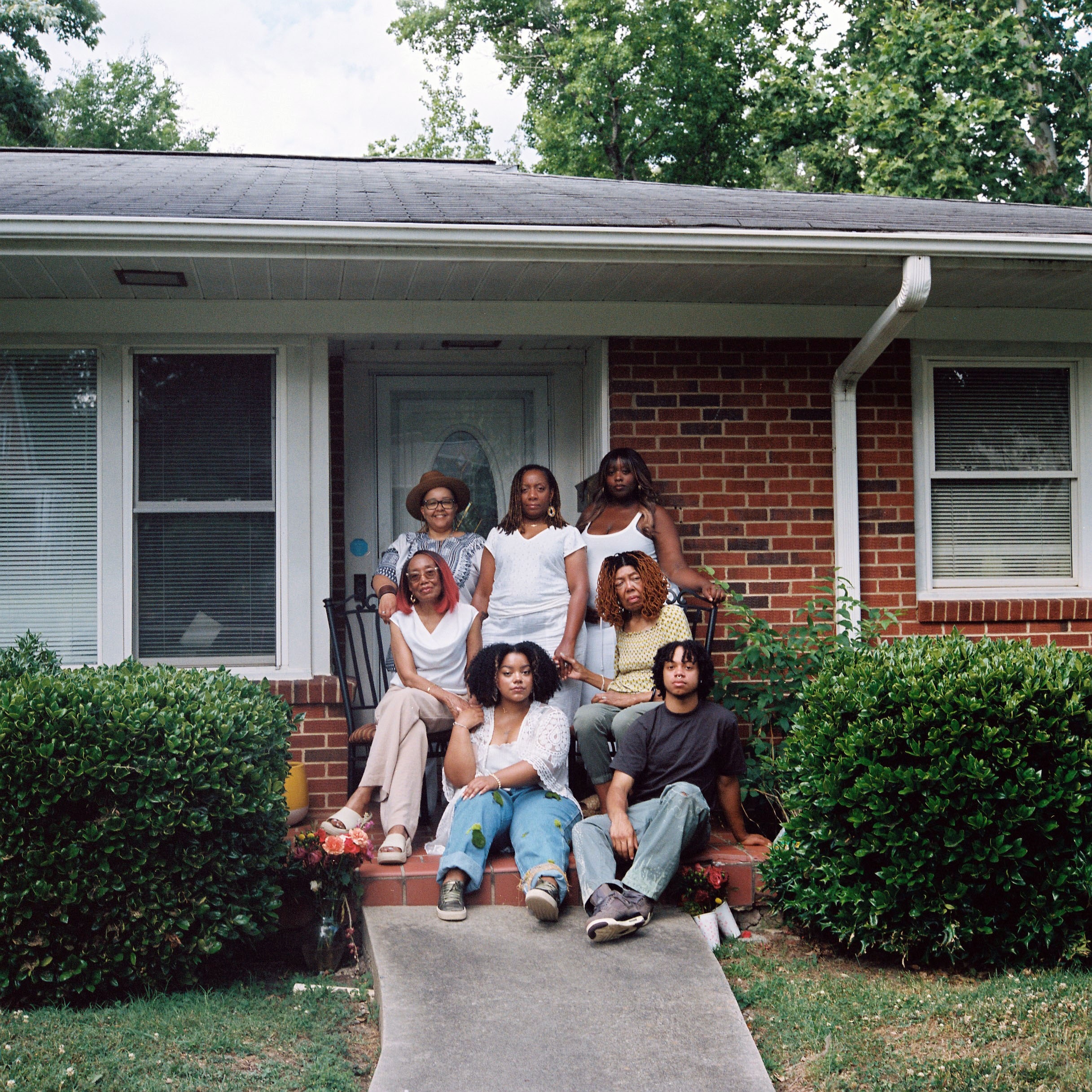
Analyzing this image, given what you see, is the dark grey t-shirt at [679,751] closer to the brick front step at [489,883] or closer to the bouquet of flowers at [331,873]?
the brick front step at [489,883]

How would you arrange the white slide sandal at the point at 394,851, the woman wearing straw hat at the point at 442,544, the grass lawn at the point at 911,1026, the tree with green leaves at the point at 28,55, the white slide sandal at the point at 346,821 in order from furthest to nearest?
the tree with green leaves at the point at 28,55
the woman wearing straw hat at the point at 442,544
the white slide sandal at the point at 346,821
the white slide sandal at the point at 394,851
the grass lawn at the point at 911,1026

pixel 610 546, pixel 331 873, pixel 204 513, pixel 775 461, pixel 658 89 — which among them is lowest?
pixel 331 873

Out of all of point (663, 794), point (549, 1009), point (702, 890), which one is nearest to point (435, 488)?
point (663, 794)

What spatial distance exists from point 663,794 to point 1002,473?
109 inches

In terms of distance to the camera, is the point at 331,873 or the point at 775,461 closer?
the point at 331,873

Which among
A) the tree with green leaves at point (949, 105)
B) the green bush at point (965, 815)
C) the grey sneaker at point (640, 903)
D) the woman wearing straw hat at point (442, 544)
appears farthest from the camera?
the tree with green leaves at point (949, 105)

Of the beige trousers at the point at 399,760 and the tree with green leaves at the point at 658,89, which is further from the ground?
the tree with green leaves at the point at 658,89

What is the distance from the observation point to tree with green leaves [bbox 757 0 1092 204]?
46.0 feet

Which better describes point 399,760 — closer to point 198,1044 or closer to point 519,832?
point 519,832

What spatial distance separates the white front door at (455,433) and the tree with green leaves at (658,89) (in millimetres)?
14440

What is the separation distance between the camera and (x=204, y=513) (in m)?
5.08

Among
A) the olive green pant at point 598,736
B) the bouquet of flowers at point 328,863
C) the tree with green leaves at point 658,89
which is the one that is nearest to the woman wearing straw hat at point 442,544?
the olive green pant at point 598,736

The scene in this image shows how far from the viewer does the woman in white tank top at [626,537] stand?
4910 millimetres

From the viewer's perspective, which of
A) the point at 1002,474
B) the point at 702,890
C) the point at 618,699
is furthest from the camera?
the point at 1002,474
